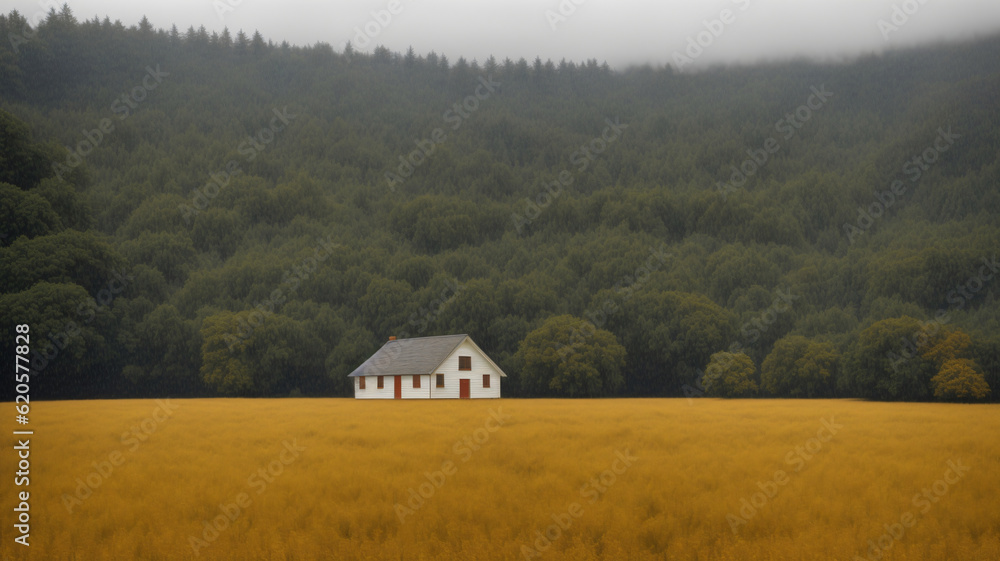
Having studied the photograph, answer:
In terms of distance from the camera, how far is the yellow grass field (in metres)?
12.0

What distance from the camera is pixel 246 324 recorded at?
77875 mm

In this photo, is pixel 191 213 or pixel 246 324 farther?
pixel 191 213

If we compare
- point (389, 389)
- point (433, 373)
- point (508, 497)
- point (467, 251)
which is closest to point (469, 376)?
point (433, 373)

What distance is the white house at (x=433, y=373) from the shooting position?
6700 cm

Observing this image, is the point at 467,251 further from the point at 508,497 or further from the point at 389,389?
the point at 508,497

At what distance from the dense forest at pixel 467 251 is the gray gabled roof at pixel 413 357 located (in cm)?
1008

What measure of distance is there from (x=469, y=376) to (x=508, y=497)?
178ft

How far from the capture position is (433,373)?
6662cm

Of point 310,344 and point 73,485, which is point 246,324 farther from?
point 73,485

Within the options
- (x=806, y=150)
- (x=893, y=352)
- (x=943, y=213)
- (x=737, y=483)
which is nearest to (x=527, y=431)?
(x=737, y=483)

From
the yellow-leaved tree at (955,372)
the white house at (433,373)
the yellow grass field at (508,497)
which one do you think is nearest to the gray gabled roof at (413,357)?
the white house at (433,373)

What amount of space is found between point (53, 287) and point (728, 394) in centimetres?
6099

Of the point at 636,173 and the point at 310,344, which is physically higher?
Answer: the point at 636,173

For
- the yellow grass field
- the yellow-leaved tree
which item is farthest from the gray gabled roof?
the yellow grass field
